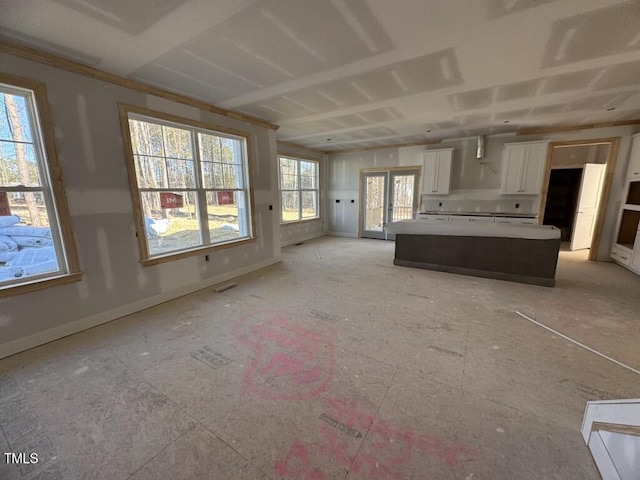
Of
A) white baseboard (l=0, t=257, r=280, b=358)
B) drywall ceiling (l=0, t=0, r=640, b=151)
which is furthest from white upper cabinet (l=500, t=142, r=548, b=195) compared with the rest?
white baseboard (l=0, t=257, r=280, b=358)

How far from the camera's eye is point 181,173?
136 inches

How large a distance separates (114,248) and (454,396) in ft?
11.6

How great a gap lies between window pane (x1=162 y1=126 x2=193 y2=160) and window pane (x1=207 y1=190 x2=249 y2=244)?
2.05 feet

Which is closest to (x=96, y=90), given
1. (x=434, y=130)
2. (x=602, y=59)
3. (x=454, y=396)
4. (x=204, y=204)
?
(x=204, y=204)

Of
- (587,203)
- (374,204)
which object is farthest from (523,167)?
(374,204)

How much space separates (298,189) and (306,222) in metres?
0.97

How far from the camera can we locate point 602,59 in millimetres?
2344

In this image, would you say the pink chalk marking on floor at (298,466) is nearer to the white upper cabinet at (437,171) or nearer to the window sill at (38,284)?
the window sill at (38,284)

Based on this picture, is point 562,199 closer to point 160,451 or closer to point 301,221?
point 301,221

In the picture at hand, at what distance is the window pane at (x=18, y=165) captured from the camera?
7.14ft

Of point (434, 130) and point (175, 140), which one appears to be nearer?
point (175, 140)

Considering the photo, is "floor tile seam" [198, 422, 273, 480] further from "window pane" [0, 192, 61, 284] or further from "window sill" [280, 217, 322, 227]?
"window sill" [280, 217, 322, 227]

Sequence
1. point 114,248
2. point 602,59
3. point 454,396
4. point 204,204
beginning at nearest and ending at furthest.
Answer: point 454,396 → point 602,59 → point 114,248 → point 204,204

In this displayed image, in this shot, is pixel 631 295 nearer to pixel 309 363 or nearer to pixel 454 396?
pixel 454 396
